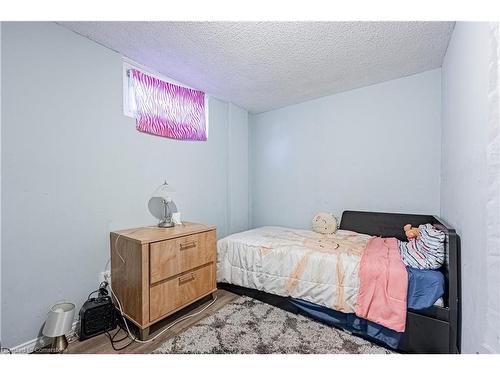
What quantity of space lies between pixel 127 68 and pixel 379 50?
2.17 metres

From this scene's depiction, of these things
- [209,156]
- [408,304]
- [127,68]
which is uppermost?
[127,68]

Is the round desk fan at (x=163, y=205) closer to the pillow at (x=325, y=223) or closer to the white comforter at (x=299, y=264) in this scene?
the white comforter at (x=299, y=264)

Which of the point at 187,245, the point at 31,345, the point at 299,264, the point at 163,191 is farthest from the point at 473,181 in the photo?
the point at 31,345

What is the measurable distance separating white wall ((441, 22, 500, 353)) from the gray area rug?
637 mm

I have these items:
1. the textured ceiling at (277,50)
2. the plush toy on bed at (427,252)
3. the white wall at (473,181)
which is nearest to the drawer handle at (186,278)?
the plush toy on bed at (427,252)

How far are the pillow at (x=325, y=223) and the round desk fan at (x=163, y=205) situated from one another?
1.64 metres

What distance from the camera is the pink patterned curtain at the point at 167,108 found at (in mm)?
2020

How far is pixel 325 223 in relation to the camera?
2574mm

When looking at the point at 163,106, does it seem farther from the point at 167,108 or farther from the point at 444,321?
the point at 444,321

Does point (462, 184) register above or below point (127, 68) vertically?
below

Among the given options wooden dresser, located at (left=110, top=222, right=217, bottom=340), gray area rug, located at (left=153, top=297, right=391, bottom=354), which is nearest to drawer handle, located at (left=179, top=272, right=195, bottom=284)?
wooden dresser, located at (left=110, top=222, right=217, bottom=340)

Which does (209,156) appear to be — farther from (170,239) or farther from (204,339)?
(204,339)
